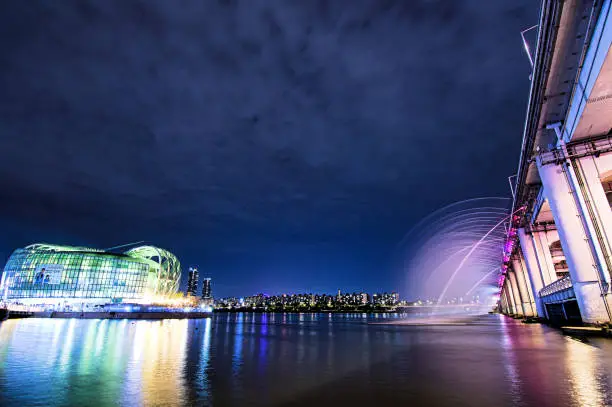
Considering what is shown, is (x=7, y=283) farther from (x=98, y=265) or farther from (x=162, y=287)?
(x=162, y=287)

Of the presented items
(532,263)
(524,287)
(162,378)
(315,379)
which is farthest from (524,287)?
(162,378)

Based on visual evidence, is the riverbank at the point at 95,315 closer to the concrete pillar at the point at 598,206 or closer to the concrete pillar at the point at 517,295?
the concrete pillar at the point at 517,295

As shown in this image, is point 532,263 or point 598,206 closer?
point 598,206

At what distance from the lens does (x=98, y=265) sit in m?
148

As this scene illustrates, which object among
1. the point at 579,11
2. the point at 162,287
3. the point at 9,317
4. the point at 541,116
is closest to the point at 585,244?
the point at 541,116

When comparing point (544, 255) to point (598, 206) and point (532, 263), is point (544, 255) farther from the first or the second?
point (598, 206)

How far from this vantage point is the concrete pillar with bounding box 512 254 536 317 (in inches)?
2640

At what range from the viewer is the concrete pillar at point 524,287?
67.1m

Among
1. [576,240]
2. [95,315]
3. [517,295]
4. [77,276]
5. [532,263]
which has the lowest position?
[95,315]

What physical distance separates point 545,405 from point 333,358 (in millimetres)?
12602

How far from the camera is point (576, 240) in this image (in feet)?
85.0

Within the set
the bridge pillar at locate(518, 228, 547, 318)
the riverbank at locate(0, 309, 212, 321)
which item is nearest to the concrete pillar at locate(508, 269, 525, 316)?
the bridge pillar at locate(518, 228, 547, 318)

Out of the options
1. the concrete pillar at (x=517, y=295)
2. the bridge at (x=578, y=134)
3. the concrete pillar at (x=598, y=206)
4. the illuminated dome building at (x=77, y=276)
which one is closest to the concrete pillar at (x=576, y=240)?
the bridge at (x=578, y=134)

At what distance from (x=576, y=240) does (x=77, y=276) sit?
170297mm
